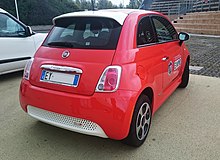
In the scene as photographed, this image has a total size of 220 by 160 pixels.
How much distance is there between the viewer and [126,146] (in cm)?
256

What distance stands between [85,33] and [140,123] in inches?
45.3

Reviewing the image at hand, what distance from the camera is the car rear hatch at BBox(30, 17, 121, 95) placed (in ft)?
7.38

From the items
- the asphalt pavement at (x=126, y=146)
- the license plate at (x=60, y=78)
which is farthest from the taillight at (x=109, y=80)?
the asphalt pavement at (x=126, y=146)

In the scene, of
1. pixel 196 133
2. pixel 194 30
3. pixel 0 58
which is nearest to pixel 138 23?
pixel 196 133

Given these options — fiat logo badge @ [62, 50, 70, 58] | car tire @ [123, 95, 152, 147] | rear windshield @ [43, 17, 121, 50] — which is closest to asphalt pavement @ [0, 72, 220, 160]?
car tire @ [123, 95, 152, 147]

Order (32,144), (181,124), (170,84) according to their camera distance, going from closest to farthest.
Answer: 1. (32,144)
2. (181,124)
3. (170,84)

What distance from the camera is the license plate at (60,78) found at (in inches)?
89.6

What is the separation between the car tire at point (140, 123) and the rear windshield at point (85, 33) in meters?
0.67

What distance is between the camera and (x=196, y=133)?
2.82 meters

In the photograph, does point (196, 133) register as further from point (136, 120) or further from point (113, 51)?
point (113, 51)

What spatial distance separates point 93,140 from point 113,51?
107 centimetres

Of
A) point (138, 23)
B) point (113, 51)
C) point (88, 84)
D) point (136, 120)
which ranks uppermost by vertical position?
point (138, 23)

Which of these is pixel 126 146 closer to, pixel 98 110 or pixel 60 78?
pixel 98 110

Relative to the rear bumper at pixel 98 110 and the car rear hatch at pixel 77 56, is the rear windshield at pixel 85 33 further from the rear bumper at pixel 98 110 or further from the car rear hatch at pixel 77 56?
the rear bumper at pixel 98 110
